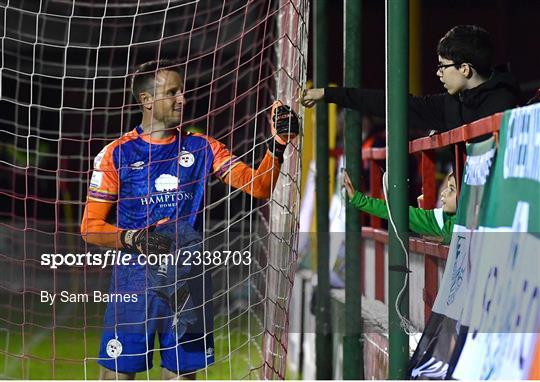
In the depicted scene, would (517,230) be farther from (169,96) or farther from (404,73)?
(169,96)

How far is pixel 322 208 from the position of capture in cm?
812

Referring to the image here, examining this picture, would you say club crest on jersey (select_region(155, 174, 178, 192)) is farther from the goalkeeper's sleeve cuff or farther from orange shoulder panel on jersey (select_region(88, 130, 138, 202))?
the goalkeeper's sleeve cuff

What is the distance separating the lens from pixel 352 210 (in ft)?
21.7

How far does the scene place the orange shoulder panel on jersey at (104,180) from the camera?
17.6ft

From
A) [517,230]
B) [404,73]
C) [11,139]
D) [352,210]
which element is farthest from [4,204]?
[517,230]

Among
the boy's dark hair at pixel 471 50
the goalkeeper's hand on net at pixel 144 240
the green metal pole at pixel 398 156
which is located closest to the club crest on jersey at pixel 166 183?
the goalkeeper's hand on net at pixel 144 240

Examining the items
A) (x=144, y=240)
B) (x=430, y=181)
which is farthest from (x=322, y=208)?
(x=144, y=240)

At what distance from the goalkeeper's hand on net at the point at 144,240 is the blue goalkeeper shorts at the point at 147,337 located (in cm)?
20

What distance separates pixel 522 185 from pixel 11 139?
38.9 feet

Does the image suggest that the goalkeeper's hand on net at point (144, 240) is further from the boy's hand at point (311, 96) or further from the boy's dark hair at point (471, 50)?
the boy's dark hair at point (471, 50)

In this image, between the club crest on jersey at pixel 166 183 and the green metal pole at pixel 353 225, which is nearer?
the club crest on jersey at pixel 166 183

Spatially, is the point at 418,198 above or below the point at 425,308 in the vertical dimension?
above

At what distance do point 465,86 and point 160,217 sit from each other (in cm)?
146

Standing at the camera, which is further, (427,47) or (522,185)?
(427,47)
